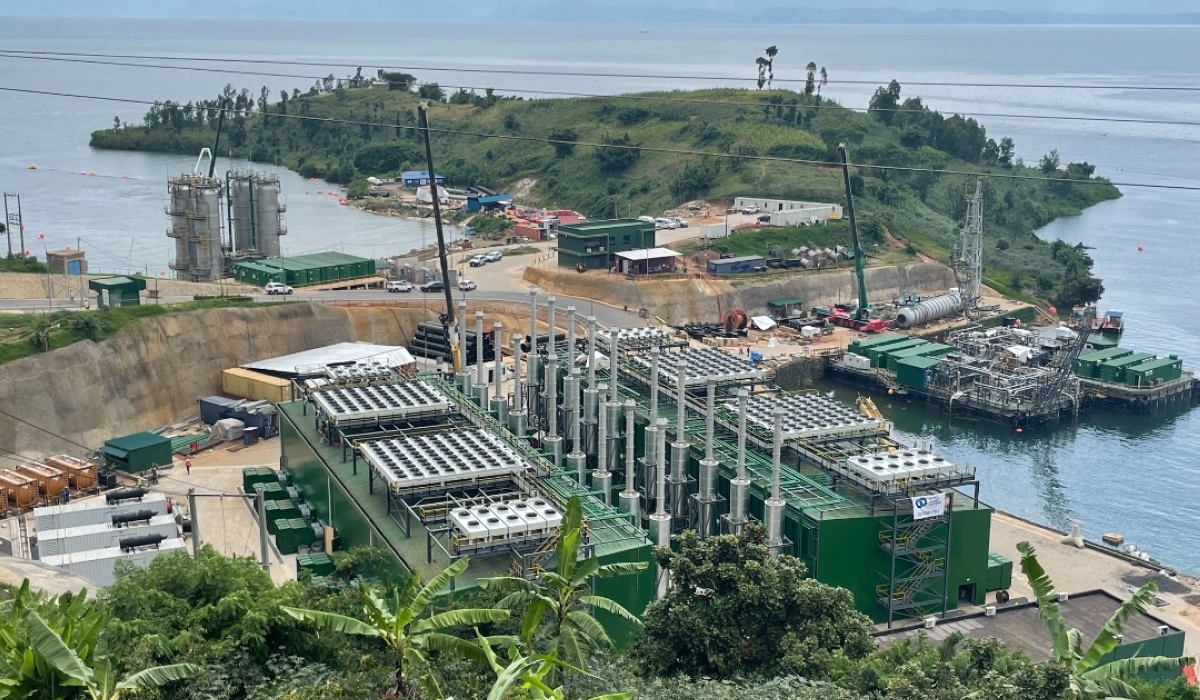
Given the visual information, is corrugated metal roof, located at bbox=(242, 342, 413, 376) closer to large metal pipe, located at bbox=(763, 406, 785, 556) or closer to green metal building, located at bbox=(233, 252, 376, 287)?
green metal building, located at bbox=(233, 252, 376, 287)

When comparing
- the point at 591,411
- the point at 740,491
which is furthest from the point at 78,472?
the point at 740,491

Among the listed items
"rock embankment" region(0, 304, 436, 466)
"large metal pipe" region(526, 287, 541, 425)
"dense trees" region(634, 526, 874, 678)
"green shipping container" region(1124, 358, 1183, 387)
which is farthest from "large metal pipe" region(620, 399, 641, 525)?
"green shipping container" region(1124, 358, 1183, 387)

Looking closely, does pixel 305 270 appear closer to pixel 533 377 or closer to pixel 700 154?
pixel 533 377

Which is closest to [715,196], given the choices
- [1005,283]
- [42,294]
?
[1005,283]

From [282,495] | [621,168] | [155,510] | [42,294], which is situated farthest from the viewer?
[621,168]

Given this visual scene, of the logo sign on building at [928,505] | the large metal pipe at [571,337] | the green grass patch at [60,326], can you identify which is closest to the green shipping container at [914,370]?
the large metal pipe at [571,337]

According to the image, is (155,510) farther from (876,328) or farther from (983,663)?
(876,328)
